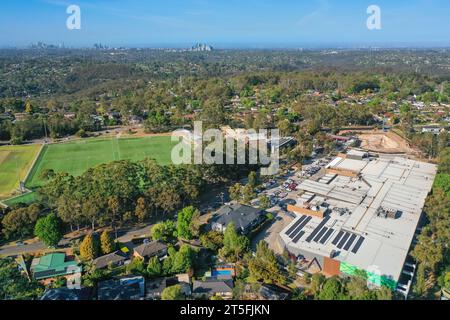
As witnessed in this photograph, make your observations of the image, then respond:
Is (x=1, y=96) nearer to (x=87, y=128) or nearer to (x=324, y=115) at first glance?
(x=87, y=128)

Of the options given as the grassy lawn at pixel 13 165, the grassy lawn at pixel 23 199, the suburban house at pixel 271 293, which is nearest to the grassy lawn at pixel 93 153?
the grassy lawn at pixel 13 165

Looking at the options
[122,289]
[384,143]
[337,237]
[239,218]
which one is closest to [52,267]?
[122,289]

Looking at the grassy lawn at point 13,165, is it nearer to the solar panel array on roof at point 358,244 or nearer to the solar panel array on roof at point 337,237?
the solar panel array on roof at point 337,237

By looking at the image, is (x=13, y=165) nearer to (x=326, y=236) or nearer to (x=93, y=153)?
(x=93, y=153)

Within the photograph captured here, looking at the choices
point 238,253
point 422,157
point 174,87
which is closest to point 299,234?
point 238,253

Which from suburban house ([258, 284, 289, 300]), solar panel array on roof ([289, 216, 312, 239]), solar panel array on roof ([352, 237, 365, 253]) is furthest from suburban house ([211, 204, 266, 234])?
solar panel array on roof ([352, 237, 365, 253])
